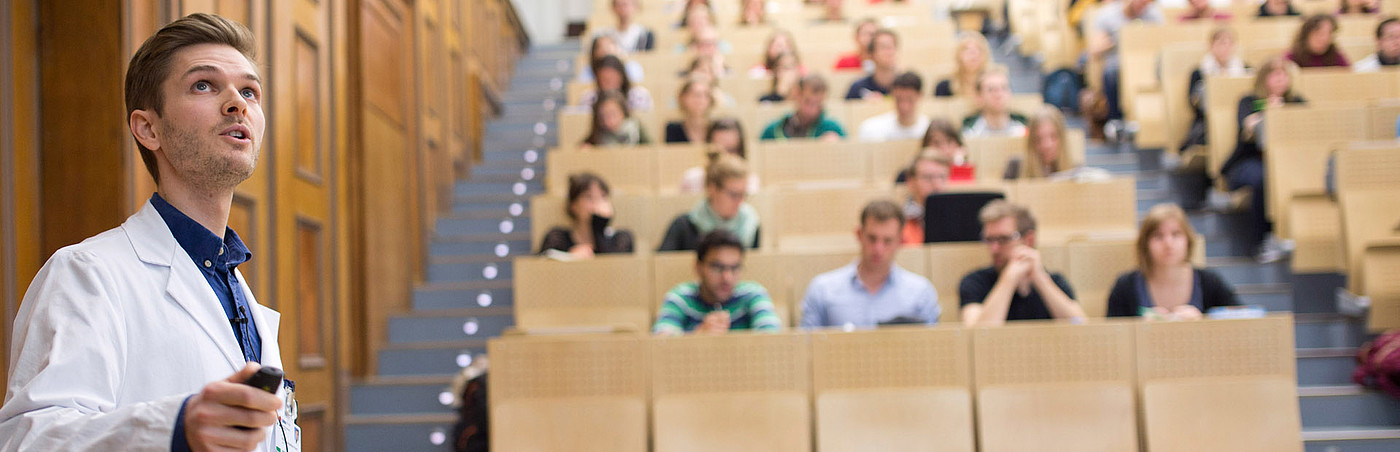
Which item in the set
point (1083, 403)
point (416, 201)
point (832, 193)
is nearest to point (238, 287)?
point (1083, 403)

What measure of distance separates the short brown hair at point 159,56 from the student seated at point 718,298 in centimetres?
201

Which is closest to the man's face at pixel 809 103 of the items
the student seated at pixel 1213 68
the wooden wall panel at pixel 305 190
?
the student seated at pixel 1213 68

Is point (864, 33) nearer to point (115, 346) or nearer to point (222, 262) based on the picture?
point (222, 262)

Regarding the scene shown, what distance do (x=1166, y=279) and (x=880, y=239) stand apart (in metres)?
0.72

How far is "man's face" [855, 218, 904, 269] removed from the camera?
2.98 metres

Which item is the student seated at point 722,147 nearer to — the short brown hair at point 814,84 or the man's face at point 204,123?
the short brown hair at point 814,84

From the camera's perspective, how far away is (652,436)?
253 centimetres

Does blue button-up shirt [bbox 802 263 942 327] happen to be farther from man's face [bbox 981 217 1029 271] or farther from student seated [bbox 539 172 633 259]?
student seated [bbox 539 172 633 259]

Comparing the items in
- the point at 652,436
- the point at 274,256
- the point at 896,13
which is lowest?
the point at 652,436

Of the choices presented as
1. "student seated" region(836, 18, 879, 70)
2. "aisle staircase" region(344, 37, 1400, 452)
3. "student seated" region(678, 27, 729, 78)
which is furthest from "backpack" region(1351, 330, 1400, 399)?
"student seated" region(678, 27, 729, 78)

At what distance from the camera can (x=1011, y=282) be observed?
2.87 m

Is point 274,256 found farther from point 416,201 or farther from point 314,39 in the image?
point 416,201

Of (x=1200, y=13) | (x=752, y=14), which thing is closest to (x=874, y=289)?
(x=1200, y=13)

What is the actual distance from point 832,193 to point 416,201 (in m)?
1.55
